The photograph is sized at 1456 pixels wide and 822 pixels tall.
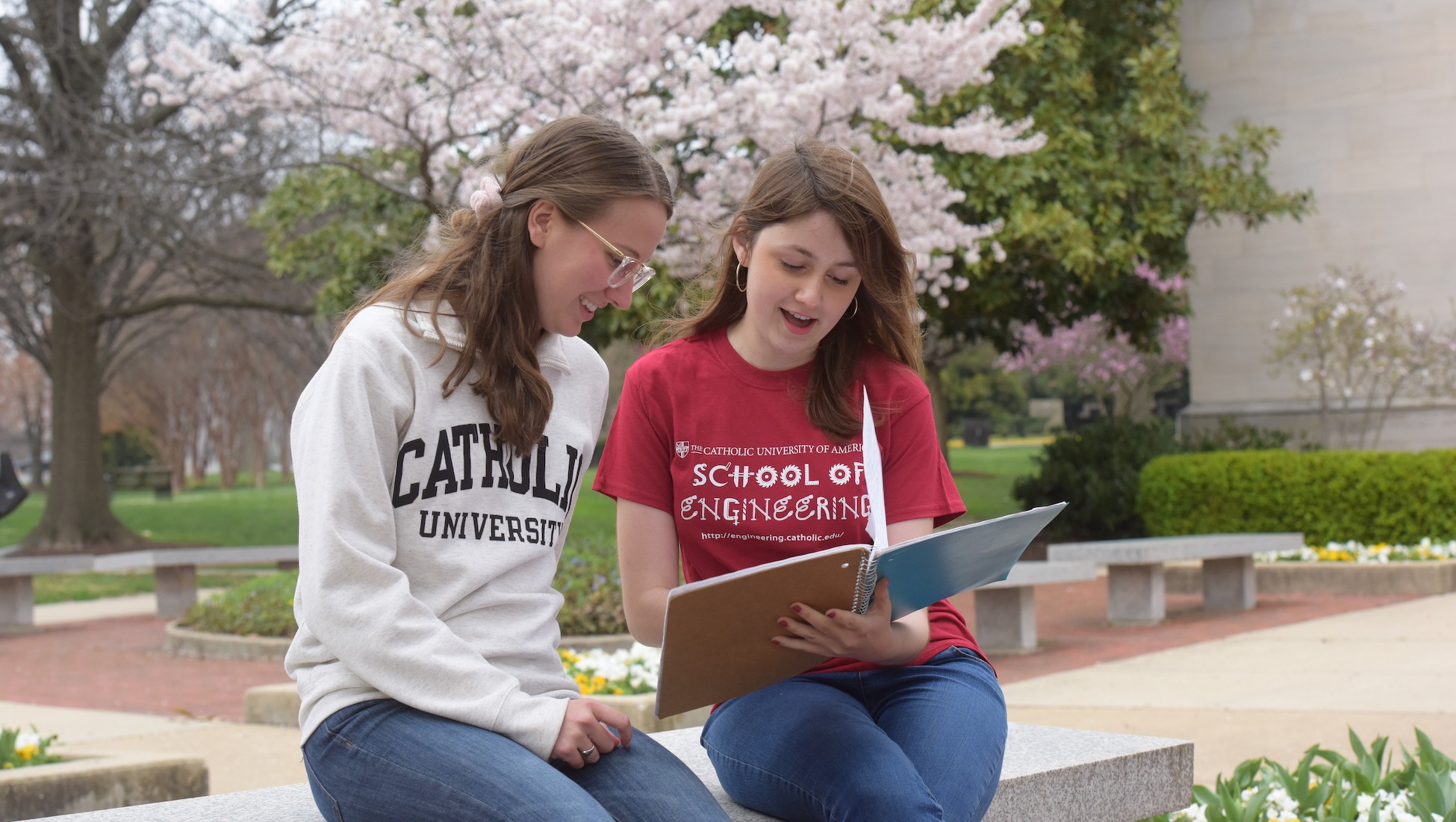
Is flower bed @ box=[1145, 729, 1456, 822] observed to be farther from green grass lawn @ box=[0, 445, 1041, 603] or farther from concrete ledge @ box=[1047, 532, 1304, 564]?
green grass lawn @ box=[0, 445, 1041, 603]

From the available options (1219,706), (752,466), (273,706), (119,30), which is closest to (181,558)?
(273,706)

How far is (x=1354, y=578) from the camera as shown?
1000 cm

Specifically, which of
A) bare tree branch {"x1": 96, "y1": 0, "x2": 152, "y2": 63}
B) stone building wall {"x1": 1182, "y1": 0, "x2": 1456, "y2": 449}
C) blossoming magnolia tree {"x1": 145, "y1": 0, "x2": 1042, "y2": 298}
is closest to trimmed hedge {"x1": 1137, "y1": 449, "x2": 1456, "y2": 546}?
blossoming magnolia tree {"x1": 145, "y1": 0, "x2": 1042, "y2": 298}

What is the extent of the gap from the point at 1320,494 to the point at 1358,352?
115 inches

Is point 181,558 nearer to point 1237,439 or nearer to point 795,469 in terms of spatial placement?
point 795,469

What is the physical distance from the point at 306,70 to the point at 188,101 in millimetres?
2876

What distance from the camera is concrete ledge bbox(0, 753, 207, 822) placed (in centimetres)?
403

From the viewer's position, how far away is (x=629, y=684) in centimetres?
563

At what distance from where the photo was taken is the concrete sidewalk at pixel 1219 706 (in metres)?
5.14

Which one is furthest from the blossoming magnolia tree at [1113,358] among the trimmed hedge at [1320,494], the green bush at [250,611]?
the green bush at [250,611]

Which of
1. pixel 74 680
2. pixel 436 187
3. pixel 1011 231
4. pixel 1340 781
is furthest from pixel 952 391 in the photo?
pixel 1340 781

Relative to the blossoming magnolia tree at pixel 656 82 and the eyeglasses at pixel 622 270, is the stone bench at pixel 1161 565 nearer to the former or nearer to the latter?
the blossoming magnolia tree at pixel 656 82

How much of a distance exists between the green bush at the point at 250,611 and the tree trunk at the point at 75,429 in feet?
30.2

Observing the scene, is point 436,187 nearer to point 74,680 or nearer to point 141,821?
point 74,680
